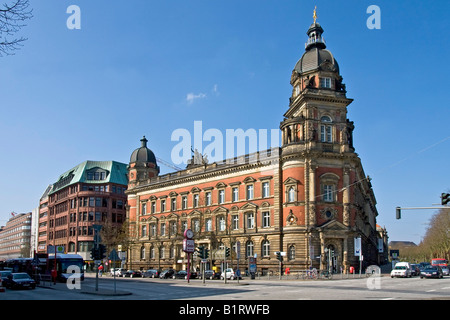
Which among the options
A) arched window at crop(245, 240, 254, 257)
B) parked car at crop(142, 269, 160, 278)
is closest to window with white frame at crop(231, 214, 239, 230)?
arched window at crop(245, 240, 254, 257)

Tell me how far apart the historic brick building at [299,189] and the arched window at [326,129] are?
5.2 inches

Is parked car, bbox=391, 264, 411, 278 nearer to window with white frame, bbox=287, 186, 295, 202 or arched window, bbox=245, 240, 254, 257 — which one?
window with white frame, bbox=287, 186, 295, 202

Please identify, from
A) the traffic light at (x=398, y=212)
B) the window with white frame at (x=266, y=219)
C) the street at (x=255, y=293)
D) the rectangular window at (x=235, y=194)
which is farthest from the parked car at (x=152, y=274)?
the traffic light at (x=398, y=212)

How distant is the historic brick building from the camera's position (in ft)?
190

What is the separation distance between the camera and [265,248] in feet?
204

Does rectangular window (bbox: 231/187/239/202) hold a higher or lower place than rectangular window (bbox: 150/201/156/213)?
higher

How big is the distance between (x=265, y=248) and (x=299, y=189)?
9.62 meters

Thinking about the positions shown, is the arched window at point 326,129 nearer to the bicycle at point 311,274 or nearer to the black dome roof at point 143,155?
the bicycle at point 311,274

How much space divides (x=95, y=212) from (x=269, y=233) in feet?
191

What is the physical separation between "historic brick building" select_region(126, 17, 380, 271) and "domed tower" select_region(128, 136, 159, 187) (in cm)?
1938

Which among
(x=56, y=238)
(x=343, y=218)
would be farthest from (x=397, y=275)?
(x=56, y=238)

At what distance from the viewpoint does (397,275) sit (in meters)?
50.6

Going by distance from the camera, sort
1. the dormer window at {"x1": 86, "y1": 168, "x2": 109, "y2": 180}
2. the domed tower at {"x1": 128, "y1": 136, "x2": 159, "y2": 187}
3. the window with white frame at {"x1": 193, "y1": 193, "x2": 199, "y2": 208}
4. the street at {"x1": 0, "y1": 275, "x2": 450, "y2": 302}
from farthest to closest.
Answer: the dormer window at {"x1": 86, "y1": 168, "x2": 109, "y2": 180}, the domed tower at {"x1": 128, "y1": 136, "x2": 159, "y2": 187}, the window with white frame at {"x1": 193, "y1": 193, "x2": 199, "y2": 208}, the street at {"x1": 0, "y1": 275, "x2": 450, "y2": 302}
